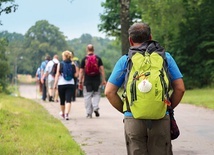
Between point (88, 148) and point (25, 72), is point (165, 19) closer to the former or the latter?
point (88, 148)

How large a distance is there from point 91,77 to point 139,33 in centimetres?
965

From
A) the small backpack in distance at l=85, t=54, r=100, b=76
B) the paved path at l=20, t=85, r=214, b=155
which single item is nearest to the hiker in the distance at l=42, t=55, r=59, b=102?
the paved path at l=20, t=85, r=214, b=155

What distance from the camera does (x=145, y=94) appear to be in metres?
5.40

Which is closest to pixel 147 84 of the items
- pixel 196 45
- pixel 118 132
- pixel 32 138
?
pixel 32 138

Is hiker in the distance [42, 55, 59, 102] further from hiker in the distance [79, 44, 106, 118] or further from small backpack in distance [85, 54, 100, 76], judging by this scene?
small backpack in distance [85, 54, 100, 76]

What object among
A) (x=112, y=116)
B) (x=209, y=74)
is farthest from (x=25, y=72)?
(x=112, y=116)

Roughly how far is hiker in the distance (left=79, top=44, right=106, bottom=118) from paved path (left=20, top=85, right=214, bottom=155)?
0.42 metres

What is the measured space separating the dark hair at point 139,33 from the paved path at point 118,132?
3753 mm

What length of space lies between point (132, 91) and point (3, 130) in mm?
5631

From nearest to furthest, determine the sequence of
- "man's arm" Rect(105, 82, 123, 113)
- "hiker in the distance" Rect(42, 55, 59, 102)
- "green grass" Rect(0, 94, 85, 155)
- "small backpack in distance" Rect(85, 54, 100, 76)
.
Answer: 1. "man's arm" Rect(105, 82, 123, 113)
2. "green grass" Rect(0, 94, 85, 155)
3. "small backpack in distance" Rect(85, 54, 100, 76)
4. "hiker in the distance" Rect(42, 55, 59, 102)

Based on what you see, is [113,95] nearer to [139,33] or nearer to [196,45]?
[139,33]

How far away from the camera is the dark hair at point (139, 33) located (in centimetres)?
573

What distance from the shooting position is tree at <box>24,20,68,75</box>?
143m

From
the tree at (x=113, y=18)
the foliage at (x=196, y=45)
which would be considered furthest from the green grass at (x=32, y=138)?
the tree at (x=113, y=18)
